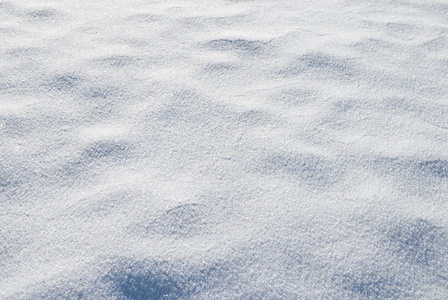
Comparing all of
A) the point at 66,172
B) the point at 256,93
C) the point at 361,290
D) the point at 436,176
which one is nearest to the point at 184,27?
the point at 256,93

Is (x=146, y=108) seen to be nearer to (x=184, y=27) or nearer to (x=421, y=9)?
(x=184, y=27)

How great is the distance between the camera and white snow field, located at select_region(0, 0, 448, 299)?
850 millimetres

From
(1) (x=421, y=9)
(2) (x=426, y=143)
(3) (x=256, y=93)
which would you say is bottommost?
(2) (x=426, y=143)

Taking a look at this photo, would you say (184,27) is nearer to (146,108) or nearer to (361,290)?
(146,108)

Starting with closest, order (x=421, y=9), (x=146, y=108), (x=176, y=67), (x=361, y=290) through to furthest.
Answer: (x=361, y=290), (x=146, y=108), (x=176, y=67), (x=421, y=9)

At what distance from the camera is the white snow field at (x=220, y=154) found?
2.79ft

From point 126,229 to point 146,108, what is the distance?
17.0 inches

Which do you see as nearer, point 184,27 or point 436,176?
point 436,176

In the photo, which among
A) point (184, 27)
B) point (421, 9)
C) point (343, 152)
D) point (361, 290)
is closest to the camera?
point (361, 290)

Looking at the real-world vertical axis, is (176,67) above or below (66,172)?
above

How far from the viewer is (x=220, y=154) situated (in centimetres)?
109

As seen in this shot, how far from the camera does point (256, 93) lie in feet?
Answer: 4.20

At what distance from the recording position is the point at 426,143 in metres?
1.14

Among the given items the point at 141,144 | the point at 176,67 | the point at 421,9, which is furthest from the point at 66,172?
the point at 421,9
